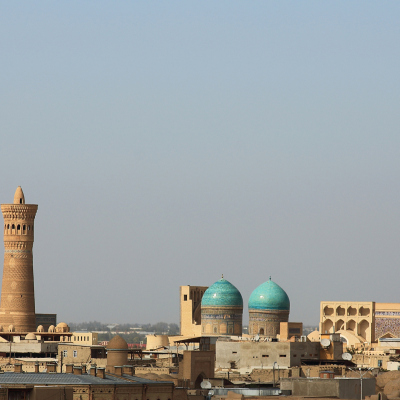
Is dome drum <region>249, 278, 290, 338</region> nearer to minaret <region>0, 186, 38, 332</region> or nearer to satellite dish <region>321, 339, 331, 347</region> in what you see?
minaret <region>0, 186, 38, 332</region>

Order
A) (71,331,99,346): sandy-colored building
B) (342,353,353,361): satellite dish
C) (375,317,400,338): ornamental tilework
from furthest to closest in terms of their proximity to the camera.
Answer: (375,317,400,338): ornamental tilework → (71,331,99,346): sandy-colored building → (342,353,353,361): satellite dish

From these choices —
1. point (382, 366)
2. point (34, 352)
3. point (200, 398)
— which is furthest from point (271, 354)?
point (200, 398)

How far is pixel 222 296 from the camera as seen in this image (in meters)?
72.2

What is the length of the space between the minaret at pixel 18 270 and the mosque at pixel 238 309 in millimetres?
10788

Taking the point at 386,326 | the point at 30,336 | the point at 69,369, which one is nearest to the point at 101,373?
the point at 69,369

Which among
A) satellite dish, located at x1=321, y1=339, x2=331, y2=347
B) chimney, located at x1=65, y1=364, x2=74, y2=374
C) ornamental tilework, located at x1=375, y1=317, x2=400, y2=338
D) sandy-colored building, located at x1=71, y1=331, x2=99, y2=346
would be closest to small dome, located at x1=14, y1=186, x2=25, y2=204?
sandy-colored building, located at x1=71, y1=331, x2=99, y2=346

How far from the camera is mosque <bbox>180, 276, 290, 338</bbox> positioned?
72000 millimetres

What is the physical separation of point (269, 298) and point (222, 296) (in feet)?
9.52

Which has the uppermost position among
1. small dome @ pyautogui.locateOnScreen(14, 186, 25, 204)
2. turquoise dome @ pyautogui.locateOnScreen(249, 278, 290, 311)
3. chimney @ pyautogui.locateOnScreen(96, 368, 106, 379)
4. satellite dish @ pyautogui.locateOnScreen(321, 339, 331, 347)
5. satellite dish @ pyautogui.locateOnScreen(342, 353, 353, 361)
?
small dome @ pyautogui.locateOnScreen(14, 186, 25, 204)

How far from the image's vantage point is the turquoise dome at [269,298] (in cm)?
7212

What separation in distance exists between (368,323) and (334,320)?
2445mm

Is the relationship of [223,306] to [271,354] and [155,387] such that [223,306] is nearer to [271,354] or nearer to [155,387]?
[271,354]

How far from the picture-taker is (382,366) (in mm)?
57188

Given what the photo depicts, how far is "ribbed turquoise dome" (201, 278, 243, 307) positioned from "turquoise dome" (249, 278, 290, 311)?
3.25 feet
